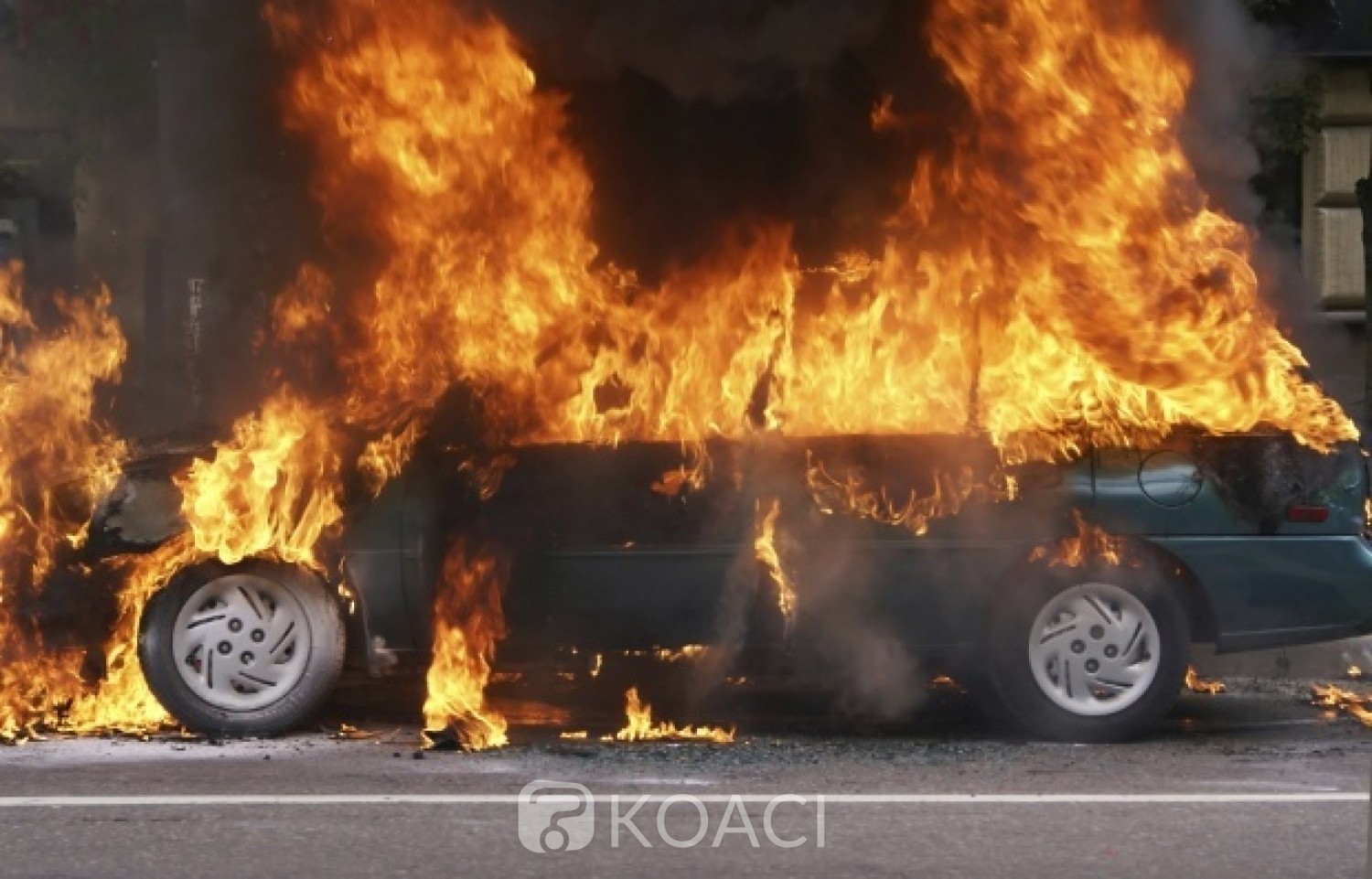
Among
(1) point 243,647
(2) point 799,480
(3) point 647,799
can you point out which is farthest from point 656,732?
(1) point 243,647

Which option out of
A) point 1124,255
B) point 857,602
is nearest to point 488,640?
point 857,602

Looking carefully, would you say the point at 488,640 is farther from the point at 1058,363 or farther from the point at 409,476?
the point at 1058,363

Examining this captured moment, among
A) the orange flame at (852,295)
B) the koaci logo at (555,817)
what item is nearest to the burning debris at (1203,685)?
the orange flame at (852,295)

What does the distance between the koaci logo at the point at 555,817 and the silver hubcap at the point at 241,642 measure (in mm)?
1316

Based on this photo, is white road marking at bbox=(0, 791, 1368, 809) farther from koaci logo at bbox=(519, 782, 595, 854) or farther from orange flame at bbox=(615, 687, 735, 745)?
orange flame at bbox=(615, 687, 735, 745)

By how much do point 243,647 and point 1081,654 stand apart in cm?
296

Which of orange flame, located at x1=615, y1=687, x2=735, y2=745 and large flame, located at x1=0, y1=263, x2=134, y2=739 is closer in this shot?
orange flame, located at x1=615, y1=687, x2=735, y2=745

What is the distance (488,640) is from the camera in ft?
26.5

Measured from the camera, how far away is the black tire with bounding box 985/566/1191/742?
8086 mm

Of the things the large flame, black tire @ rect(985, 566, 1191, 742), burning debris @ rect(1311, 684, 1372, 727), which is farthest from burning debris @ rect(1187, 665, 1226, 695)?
the large flame

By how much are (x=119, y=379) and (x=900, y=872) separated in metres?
7.38

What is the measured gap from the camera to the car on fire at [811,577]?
8070mm

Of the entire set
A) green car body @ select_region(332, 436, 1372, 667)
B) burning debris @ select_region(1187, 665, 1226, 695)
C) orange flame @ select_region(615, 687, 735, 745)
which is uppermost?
green car body @ select_region(332, 436, 1372, 667)

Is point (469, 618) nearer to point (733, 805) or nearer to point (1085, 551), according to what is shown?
point (733, 805)
